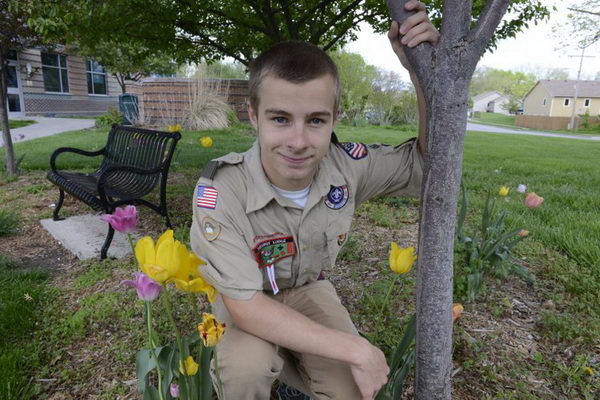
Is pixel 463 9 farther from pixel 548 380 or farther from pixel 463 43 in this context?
pixel 548 380

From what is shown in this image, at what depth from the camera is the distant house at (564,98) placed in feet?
161

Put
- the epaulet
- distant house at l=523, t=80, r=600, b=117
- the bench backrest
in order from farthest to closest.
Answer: distant house at l=523, t=80, r=600, b=117 → the bench backrest → the epaulet

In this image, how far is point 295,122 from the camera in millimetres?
1377

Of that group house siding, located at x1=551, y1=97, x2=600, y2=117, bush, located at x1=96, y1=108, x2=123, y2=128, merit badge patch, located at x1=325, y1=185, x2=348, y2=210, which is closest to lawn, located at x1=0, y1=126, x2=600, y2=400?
merit badge patch, located at x1=325, y1=185, x2=348, y2=210

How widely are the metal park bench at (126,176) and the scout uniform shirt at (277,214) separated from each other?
6.52 ft

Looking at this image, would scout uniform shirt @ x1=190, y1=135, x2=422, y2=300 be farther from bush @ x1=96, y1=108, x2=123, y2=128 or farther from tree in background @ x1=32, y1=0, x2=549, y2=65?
bush @ x1=96, y1=108, x2=123, y2=128

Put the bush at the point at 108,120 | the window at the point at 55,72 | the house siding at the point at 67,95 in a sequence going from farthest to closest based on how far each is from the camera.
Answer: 1. the window at the point at 55,72
2. the house siding at the point at 67,95
3. the bush at the point at 108,120

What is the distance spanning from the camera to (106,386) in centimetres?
181

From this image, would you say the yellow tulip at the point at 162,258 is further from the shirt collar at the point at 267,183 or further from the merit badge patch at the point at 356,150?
the merit badge patch at the point at 356,150

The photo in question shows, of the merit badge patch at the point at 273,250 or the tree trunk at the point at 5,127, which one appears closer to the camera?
the merit badge patch at the point at 273,250

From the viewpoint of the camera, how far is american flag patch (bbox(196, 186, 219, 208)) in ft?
4.57

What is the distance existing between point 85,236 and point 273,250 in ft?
8.72

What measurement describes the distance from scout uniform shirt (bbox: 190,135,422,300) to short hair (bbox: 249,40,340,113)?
0.27m

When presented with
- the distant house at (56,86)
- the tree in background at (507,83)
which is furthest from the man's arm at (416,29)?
the tree in background at (507,83)
